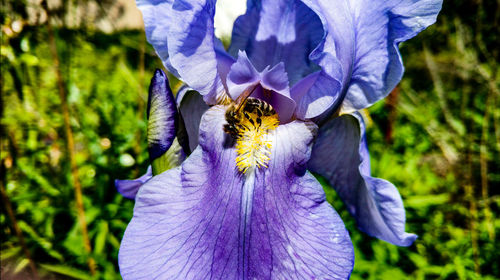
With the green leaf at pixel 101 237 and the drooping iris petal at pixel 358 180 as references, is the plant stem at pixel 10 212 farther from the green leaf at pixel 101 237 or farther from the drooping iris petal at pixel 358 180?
the drooping iris petal at pixel 358 180

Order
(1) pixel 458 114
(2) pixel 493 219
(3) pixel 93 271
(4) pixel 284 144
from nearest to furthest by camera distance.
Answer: (4) pixel 284 144 < (3) pixel 93 271 < (2) pixel 493 219 < (1) pixel 458 114

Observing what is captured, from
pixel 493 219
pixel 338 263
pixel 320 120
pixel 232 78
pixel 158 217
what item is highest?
pixel 232 78

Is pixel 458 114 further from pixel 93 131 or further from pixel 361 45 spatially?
pixel 93 131

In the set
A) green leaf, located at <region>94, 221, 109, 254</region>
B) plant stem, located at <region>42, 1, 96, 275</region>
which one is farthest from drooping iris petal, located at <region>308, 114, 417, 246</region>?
green leaf, located at <region>94, 221, 109, 254</region>

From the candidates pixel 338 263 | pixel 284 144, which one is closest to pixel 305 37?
pixel 284 144

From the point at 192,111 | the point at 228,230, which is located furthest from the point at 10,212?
the point at 228,230
